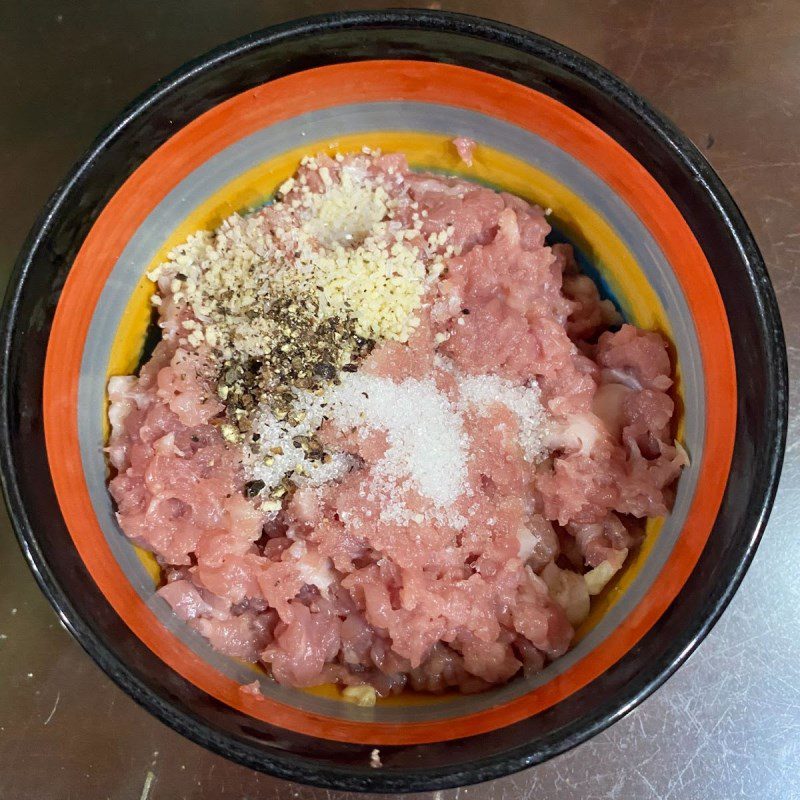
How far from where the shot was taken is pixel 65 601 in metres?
1.94

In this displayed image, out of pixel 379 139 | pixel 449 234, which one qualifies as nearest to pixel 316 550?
pixel 449 234

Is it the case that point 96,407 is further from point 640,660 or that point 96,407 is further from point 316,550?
point 640,660

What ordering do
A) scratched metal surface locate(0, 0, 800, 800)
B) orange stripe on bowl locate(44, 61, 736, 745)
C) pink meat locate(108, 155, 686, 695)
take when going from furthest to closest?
scratched metal surface locate(0, 0, 800, 800), pink meat locate(108, 155, 686, 695), orange stripe on bowl locate(44, 61, 736, 745)

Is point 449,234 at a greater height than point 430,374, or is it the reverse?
point 449,234

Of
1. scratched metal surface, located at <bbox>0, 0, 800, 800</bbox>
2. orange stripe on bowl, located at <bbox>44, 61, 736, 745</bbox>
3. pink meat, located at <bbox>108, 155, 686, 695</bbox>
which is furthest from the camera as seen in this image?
scratched metal surface, located at <bbox>0, 0, 800, 800</bbox>

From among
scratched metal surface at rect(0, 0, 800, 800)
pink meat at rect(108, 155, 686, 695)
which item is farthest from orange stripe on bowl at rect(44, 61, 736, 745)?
scratched metal surface at rect(0, 0, 800, 800)

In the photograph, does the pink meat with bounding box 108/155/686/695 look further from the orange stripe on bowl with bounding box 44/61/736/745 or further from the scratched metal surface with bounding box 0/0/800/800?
the scratched metal surface with bounding box 0/0/800/800

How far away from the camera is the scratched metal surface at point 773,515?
272cm

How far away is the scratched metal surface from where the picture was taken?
272 centimetres

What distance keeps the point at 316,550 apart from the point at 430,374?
Answer: 2.30 feet

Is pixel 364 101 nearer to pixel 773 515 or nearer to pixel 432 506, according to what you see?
pixel 432 506

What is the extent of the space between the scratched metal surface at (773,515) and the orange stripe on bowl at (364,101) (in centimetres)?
88

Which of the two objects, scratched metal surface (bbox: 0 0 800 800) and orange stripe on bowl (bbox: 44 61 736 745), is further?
scratched metal surface (bbox: 0 0 800 800)

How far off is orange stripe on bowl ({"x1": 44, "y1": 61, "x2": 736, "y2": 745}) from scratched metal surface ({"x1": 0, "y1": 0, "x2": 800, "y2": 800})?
880 mm
